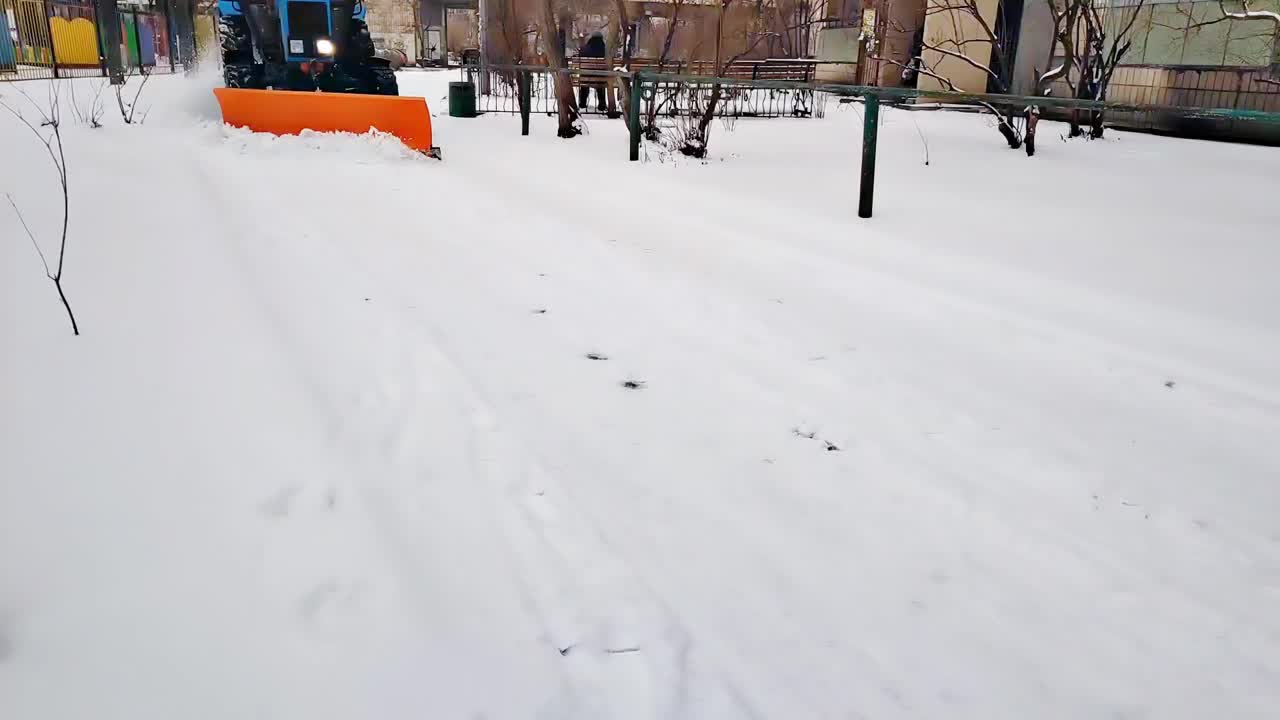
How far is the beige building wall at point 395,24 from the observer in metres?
38.6

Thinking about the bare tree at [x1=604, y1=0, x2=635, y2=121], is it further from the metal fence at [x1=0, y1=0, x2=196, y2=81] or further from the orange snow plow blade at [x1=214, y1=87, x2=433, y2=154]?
the metal fence at [x1=0, y1=0, x2=196, y2=81]

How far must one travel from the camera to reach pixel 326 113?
32.2 ft

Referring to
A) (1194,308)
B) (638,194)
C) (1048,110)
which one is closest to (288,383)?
(1194,308)

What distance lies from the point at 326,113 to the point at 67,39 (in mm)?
16440

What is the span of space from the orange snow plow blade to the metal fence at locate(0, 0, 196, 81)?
30.3ft

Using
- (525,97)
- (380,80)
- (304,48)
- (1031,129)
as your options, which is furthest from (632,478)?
(304,48)

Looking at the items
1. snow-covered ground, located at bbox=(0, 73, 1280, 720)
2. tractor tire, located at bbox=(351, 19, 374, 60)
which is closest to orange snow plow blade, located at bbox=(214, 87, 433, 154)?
tractor tire, located at bbox=(351, 19, 374, 60)

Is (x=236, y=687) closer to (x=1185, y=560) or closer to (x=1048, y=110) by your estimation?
(x=1185, y=560)

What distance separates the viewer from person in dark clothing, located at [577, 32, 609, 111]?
1883 centimetres

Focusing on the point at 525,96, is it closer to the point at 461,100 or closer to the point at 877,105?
the point at 461,100

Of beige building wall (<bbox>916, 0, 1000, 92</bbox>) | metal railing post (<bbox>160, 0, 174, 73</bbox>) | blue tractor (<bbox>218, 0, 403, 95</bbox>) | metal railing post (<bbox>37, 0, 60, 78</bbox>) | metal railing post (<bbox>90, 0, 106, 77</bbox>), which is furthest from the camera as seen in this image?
metal railing post (<bbox>160, 0, 174, 73</bbox>)

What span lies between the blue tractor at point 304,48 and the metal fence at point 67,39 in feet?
20.2

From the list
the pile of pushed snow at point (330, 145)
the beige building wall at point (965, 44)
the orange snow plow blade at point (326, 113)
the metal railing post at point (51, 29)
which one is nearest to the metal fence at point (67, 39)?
the metal railing post at point (51, 29)

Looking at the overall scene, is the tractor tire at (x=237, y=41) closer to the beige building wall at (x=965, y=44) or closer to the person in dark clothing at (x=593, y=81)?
the person in dark clothing at (x=593, y=81)
